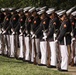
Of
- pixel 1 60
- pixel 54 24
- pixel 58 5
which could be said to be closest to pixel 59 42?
pixel 54 24

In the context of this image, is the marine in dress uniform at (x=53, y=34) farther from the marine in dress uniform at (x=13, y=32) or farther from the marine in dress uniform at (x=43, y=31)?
the marine in dress uniform at (x=13, y=32)

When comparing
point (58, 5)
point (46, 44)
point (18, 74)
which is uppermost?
point (58, 5)

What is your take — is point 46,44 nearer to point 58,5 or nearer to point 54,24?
point 54,24

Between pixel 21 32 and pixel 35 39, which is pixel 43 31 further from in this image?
pixel 21 32

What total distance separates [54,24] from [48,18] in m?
0.77

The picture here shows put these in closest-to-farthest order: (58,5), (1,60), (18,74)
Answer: (18,74) < (1,60) < (58,5)

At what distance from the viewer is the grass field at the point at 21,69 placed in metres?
13.4

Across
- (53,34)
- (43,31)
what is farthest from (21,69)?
(43,31)

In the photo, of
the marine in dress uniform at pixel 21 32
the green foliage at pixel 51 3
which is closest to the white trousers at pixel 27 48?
the marine in dress uniform at pixel 21 32

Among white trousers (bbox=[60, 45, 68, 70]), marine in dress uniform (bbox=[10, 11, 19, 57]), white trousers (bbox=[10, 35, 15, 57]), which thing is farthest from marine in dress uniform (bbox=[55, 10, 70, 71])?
white trousers (bbox=[10, 35, 15, 57])

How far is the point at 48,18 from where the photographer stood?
1508 centimetres

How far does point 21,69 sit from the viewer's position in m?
14.1

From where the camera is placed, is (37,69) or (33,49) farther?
(33,49)

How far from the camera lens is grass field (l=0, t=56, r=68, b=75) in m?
13.4
